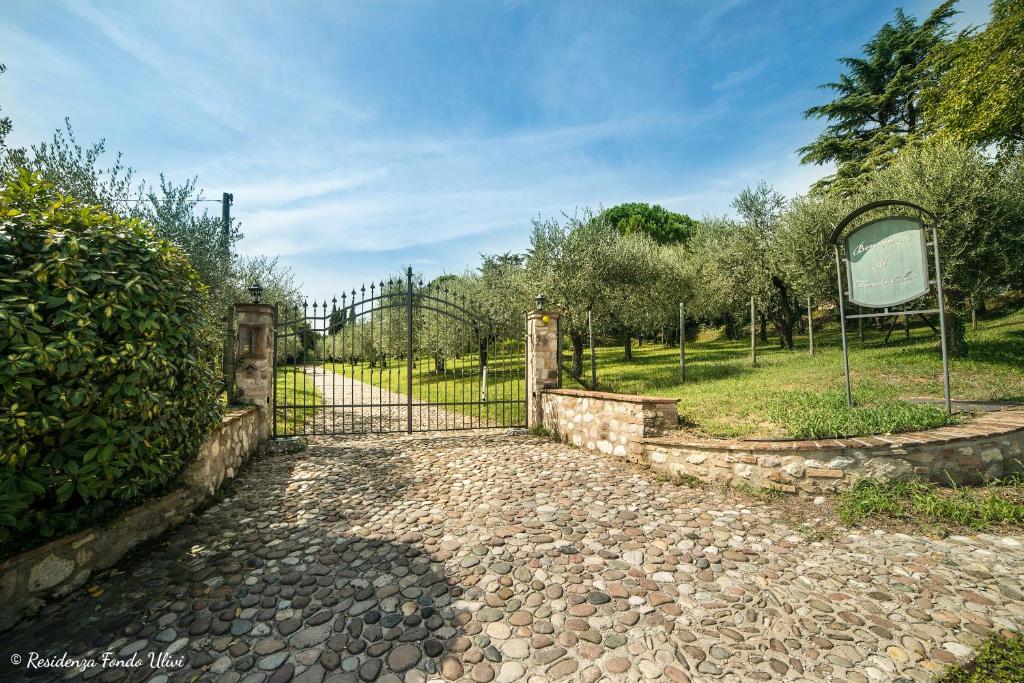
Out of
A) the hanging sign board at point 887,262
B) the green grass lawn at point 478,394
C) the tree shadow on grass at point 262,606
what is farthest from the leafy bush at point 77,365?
Result: the hanging sign board at point 887,262

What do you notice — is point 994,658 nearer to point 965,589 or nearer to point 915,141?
point 965,589

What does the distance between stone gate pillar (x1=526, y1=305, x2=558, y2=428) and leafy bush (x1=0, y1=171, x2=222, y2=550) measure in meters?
5.55

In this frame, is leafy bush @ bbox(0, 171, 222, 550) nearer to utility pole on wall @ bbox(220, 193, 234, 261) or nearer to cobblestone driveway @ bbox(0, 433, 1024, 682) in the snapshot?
cobblestone driveway @ bbox(0, 433, 1024, 682)

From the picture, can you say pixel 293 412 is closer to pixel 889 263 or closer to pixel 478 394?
pixel 478 394

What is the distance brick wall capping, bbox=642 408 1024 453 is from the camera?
445 centimetres

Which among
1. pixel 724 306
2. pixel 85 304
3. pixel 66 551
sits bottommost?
pixel 66 551

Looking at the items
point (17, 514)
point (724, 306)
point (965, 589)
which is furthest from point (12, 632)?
point (724, 306)

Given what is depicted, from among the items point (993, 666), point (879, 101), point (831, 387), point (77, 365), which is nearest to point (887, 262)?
point (831, 387)

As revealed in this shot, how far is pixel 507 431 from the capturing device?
8.16 m

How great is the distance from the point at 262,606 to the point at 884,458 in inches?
230

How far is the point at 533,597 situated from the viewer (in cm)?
291

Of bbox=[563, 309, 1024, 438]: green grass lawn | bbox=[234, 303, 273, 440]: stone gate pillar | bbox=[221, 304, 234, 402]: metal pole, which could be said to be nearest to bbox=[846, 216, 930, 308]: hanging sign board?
bbox=[563, 309, 1024, 438]: green grass lawn

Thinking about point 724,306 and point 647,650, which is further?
point 724,306

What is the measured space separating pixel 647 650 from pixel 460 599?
1.22m
